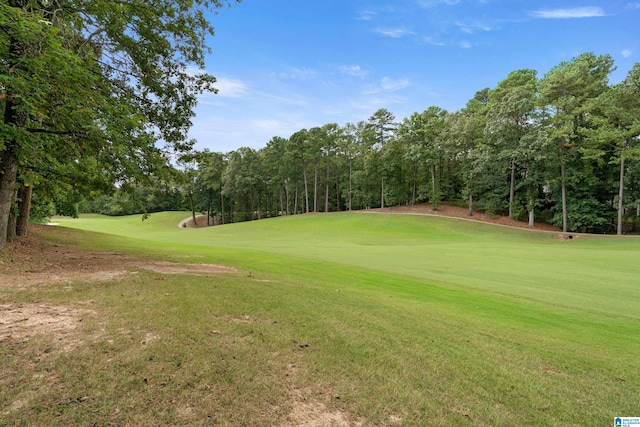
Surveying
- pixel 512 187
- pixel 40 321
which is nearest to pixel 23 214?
pixel 40 321

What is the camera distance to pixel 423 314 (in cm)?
625

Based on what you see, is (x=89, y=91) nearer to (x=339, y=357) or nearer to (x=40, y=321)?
(x=40, y=321)

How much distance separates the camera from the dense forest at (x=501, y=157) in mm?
32500

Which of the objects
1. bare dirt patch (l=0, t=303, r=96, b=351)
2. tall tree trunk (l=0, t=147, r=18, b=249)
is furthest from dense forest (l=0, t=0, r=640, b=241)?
bare dirt patch (l=0, t=303, r=96, b=351)

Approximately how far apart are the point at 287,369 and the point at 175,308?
8.04 ft

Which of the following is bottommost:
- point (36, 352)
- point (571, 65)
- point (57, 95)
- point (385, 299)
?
point (385, 299)

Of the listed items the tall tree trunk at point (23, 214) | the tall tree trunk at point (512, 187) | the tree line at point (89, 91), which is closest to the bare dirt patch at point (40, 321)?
the tree line at point (89, 91)

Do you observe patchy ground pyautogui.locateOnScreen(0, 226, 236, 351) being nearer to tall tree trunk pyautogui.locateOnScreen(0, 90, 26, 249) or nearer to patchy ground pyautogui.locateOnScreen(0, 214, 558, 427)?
patchy ground pyautogui.locateOnScreen(0, 214, 558, 427)

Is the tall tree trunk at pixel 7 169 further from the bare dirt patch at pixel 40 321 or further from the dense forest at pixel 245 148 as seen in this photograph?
the bare dirt patch at pixel 40 321

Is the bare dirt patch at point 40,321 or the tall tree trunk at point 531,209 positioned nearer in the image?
the bare dirt patch at point 40,321

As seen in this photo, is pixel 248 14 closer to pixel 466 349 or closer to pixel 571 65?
pixel 466 349

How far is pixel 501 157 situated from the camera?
3619 cm

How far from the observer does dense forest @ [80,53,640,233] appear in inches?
1280

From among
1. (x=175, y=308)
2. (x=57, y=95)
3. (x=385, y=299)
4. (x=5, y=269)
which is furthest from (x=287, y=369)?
(x=5, y=269)
